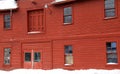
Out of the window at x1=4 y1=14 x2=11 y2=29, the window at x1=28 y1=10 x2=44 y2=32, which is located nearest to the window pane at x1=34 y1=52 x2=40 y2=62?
the window at x1=28 y1=10 x2=44 y2=32

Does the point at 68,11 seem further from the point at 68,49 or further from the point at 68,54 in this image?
the point at 68,54

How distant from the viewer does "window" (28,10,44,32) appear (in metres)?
32.1

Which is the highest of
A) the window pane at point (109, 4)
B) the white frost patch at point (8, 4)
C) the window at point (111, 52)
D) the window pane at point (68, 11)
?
the white frost patch at point (8, 4)

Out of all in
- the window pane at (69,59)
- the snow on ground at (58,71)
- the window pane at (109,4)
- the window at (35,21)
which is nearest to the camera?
the snow on ground at (58,71)

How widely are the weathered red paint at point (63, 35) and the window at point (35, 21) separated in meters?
0.41

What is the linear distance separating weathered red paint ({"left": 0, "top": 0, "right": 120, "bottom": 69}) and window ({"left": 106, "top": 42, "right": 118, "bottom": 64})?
1.08 ft

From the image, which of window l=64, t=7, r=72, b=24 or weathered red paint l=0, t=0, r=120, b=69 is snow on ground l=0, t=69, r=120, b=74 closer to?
weathered red paint l=0, t=0, r=120, b=69

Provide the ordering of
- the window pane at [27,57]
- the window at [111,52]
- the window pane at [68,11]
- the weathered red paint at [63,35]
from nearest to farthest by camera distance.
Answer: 1. the window at [111,52]
2. the weathered red paint at [63,35]
3. the window pane at [68,11]
4. the window pane at [27,57]

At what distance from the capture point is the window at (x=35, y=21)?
32.1m

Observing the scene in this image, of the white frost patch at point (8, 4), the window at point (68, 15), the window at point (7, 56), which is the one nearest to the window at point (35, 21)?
the white frost patch at point (8, 4)

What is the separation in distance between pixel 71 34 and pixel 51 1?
13.1 ft

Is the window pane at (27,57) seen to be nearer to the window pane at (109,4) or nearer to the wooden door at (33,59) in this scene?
the wooden door at (33,59)

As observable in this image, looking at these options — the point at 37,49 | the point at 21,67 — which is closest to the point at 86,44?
the point at 37,49

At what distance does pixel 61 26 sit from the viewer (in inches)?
1179
